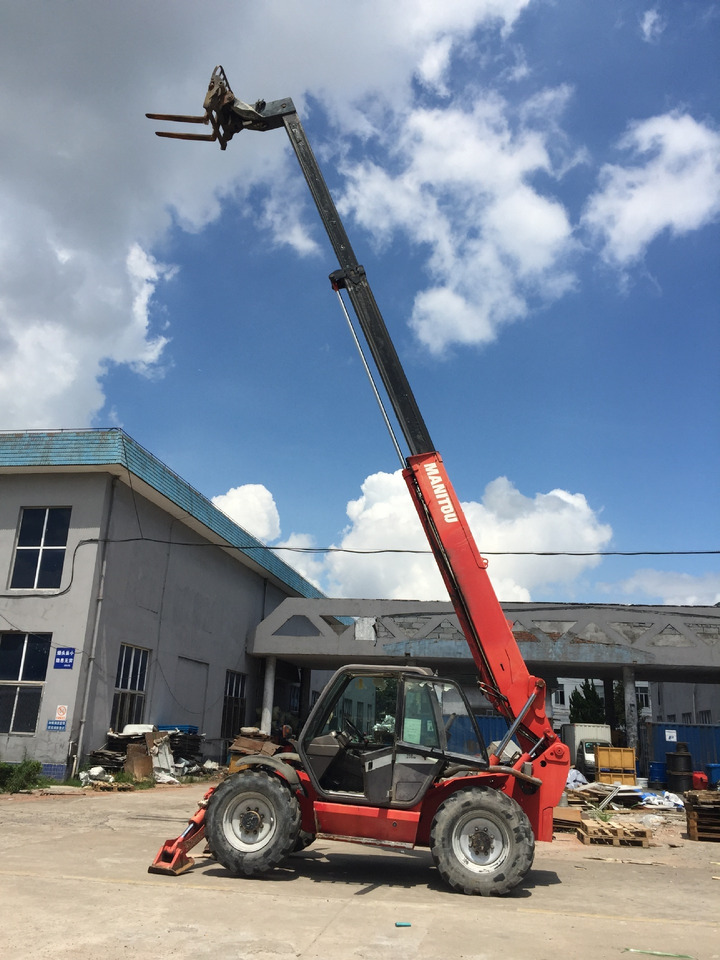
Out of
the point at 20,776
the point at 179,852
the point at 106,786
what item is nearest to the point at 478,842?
the point at 179,852

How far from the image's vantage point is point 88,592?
1867 centimetres

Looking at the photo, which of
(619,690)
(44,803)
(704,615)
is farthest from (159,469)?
(619,690)

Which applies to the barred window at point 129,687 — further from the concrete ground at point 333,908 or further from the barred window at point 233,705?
the concrete ground at point 333,908

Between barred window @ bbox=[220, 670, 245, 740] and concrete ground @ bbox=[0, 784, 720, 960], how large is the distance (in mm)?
16877

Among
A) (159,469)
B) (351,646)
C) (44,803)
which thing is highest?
(159,469)

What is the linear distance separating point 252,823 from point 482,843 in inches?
93.6

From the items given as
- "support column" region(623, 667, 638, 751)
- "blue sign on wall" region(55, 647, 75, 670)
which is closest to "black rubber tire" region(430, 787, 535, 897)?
"blue sign on wall" region(55, 647, 75, 670)

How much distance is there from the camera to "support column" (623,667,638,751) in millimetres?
24219

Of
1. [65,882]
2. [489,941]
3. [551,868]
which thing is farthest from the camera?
[551,868]

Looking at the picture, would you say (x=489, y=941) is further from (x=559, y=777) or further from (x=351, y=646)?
(x=351, y=646)

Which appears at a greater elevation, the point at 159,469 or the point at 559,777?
the point at 159,469

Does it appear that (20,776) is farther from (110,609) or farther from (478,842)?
(478,842)

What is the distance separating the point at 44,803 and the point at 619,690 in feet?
129

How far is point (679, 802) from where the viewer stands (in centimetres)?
1777
